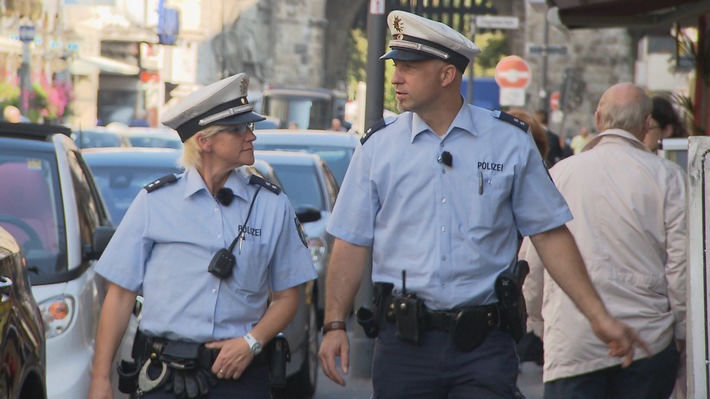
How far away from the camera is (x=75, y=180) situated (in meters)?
6.99

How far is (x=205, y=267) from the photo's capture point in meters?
4.58

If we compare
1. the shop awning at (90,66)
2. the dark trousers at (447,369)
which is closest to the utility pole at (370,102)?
the dark trousers at (447,369)

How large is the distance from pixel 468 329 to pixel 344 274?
488mm

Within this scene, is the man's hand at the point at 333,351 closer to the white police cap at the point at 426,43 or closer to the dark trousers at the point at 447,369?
the dark trousers at the point at 447,369

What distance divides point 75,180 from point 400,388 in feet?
9.11

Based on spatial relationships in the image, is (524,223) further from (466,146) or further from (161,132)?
(161,132)

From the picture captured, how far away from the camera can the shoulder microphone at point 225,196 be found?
4695mm

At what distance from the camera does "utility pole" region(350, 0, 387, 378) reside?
1023cm

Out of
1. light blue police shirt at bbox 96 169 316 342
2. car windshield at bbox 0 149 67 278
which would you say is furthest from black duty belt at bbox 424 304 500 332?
car windshield at bbox 0 149 67 278

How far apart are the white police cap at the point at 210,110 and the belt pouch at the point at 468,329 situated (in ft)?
2.93

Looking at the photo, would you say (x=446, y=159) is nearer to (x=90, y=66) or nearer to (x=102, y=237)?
(x=102, y=237)

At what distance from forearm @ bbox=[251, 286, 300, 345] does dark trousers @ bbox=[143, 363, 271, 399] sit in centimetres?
11

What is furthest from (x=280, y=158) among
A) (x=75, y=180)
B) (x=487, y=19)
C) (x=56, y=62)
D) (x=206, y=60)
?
(x=206, y=60)

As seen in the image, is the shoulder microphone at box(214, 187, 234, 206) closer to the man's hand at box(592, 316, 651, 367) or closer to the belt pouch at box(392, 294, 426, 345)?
the belt pouch at box(392, 294, 426, 345)
